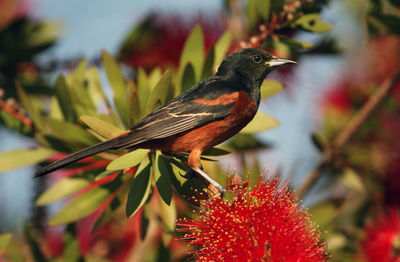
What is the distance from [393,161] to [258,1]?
1.53 metres

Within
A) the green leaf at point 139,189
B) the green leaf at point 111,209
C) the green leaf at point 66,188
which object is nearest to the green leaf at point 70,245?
the green leaf at point 66,188

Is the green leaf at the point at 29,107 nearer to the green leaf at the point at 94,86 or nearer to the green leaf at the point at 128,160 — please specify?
the green leaf at the point at 94,86

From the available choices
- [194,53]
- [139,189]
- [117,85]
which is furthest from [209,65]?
[139,189]

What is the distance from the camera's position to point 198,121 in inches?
52.3

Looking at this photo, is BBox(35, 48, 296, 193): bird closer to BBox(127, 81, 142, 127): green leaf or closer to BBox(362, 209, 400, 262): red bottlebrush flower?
BBox(127, 81, 142, 127): green leaf

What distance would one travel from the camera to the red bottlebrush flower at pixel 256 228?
4.19ft

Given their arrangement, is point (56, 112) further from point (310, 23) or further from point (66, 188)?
point (310, 23)

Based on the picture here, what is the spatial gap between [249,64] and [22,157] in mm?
1036

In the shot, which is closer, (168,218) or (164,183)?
(164,183)

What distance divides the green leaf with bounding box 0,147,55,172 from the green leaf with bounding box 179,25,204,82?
0.71 meters

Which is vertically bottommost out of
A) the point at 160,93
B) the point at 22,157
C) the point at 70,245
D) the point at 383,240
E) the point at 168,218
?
the point at 383,240

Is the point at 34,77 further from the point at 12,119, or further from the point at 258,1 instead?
the point at 258,1

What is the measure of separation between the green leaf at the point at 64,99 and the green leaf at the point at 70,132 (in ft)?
0.55

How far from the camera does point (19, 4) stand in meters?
3.19
